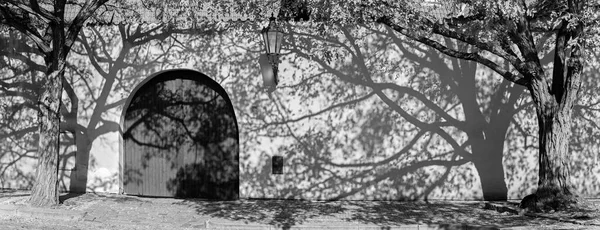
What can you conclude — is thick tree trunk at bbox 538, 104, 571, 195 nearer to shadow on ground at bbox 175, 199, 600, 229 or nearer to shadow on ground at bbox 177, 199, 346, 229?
shadow on ground at bbox 175, 199, 600, 229

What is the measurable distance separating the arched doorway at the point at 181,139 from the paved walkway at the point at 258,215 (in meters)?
0.66

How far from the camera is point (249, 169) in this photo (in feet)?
42.6

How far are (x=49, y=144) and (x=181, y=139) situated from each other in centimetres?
285

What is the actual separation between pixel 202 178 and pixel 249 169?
3.55 feet

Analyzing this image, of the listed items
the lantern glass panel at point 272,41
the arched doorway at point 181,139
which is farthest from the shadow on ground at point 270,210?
the lantern glass panel at point 272,41

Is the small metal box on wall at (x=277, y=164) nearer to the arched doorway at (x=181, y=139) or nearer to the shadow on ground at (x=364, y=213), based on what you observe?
the shadow on ground at (x=364, y=213)

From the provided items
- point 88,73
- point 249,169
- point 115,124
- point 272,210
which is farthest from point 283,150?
point 88,73

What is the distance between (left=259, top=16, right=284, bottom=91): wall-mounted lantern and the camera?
12.2 meters

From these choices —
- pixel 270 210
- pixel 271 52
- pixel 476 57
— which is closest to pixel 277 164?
pixel 270 210

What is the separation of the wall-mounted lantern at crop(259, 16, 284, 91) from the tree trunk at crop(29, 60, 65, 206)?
151 inches

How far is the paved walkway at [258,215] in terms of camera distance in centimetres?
995

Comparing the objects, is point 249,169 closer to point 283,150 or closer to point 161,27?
point 283,150


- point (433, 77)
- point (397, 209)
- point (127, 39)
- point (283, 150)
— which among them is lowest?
point (397, 209)

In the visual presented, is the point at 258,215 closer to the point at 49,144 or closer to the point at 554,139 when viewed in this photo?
the point at 49,144
